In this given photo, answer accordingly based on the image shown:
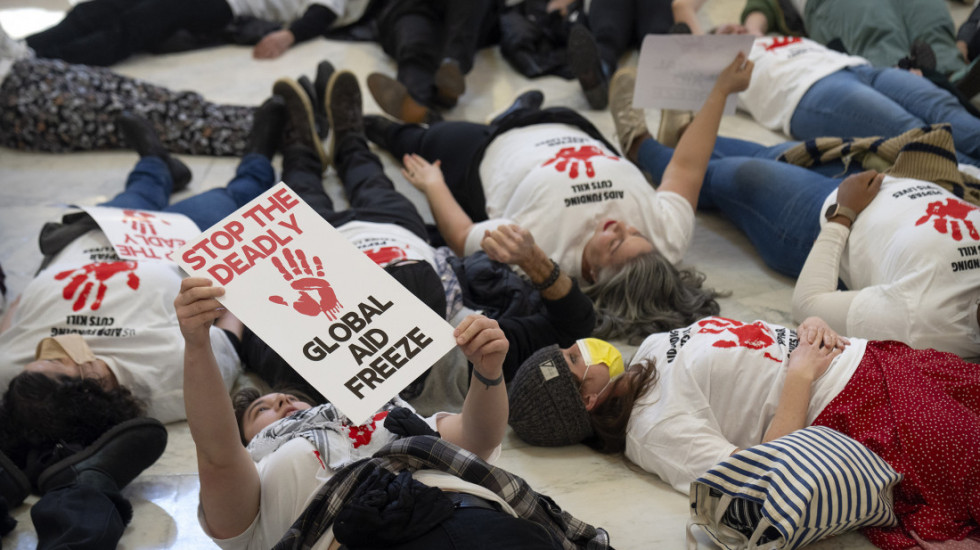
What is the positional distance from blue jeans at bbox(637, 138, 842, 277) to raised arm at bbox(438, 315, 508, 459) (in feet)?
4.13

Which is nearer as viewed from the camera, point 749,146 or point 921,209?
point 921,209

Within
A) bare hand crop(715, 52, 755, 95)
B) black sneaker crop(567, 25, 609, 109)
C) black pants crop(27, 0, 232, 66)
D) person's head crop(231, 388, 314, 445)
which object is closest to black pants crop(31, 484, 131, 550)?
person's head crop(231, 388, 314, 445)

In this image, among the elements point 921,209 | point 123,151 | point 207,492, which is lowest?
point 123,151

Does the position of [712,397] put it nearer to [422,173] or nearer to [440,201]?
[440,201]

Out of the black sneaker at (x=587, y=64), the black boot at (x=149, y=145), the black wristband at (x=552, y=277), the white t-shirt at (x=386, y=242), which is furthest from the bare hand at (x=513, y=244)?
the black sneaker at (x=587, y=64)

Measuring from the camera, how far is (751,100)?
3.03 m

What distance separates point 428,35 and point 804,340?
2.37 meters

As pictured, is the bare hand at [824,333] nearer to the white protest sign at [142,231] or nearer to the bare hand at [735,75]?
the bare hand at [735,75]

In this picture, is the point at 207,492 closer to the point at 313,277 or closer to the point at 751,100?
the point at 313,277

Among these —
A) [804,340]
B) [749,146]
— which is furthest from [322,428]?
[749,146]

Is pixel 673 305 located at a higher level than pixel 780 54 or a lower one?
lower

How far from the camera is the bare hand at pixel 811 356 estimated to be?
160 centimetres

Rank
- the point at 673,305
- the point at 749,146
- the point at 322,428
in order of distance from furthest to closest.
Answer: the point at 749,146
the point at 673,305
the point at 322,428

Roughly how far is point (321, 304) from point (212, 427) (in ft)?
0.80
